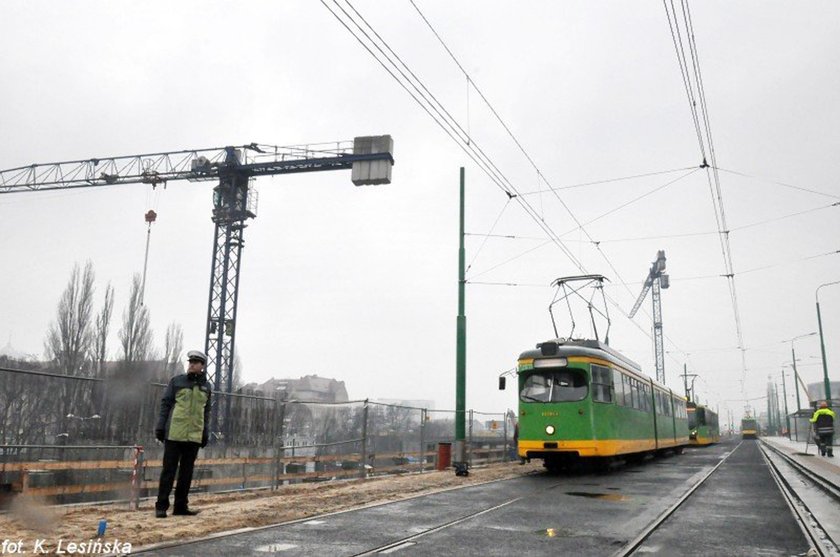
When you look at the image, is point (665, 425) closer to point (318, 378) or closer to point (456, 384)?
point (456, 384)

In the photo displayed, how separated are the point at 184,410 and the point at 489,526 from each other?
12.8ft

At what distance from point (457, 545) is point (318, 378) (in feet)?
539

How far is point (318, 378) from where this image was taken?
166875 millimetres

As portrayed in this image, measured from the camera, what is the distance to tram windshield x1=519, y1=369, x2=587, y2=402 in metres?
15.4

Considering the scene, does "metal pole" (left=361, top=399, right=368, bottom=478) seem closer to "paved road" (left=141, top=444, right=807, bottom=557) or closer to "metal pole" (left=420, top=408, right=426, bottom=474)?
"metal pole" (left=420, top=408, right=426, bottom=474)

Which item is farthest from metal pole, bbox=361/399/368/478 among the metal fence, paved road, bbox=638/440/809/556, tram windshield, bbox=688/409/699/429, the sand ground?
tram windshield, bbox=688/409/699/429

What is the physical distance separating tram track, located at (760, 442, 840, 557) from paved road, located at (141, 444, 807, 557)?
0.31 metres

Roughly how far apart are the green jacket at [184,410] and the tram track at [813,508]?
22.3 ft

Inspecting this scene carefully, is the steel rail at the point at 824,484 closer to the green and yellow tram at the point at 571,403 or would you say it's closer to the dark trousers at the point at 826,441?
the green and yellow tram at the point at 571,403

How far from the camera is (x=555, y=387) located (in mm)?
15734

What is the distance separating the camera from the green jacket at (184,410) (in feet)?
26.1

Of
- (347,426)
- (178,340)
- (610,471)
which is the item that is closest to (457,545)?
(347,426)

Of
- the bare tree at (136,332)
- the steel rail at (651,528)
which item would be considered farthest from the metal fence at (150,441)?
the bare tree at (136,332)

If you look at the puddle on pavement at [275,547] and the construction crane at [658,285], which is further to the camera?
the construction crane at [658,285]
